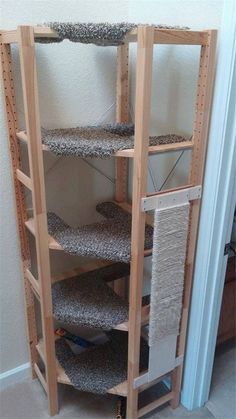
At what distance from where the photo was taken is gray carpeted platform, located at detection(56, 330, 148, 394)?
146cm

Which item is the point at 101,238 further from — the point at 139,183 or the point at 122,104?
the point at 122,104

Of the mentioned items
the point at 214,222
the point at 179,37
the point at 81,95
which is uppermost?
the point at 179,37

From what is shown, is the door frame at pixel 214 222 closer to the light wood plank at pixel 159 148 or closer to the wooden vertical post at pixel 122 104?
the light wood plank at pixel 159 148

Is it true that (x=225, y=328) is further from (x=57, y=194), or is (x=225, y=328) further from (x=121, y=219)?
(x=57, y=194)

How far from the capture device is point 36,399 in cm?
167

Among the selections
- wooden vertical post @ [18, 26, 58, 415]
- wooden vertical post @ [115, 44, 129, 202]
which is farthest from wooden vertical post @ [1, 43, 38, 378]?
wooden vertical post @ [115, 44, 129, 202]

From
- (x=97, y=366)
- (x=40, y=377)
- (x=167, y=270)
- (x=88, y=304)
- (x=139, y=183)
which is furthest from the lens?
(x=40, y=377)

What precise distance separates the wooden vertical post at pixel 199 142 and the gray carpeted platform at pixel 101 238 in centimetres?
18

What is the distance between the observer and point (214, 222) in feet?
4.29

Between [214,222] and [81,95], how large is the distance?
2.46 ft

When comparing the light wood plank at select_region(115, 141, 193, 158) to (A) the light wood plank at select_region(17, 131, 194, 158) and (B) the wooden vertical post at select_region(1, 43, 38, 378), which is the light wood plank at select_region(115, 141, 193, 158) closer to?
(A) the light wood plank at select_region(17, 131, 194, 158)

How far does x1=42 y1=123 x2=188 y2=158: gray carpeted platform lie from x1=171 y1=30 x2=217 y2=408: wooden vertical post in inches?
3.6

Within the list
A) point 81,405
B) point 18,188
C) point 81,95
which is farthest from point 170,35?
point 81,405

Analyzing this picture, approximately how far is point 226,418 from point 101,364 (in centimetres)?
63
